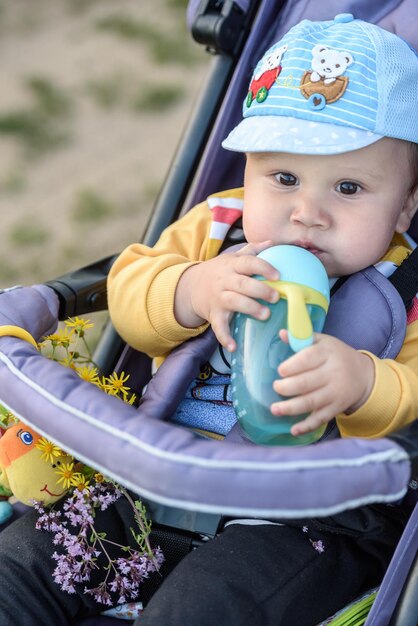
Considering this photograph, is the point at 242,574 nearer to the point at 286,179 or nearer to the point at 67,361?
the point at 67,361

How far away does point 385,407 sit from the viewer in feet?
3.79

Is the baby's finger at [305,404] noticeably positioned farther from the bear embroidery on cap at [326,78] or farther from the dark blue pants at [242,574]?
the bear embroidery on cap at [326,78]

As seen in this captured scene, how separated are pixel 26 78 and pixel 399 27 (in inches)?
83.9

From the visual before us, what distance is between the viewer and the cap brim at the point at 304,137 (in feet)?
4.12

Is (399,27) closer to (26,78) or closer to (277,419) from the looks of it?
(277,419)

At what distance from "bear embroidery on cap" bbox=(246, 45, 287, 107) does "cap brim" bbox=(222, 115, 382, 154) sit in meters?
0.05

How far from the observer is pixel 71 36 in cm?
355

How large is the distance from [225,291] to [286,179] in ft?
0.78

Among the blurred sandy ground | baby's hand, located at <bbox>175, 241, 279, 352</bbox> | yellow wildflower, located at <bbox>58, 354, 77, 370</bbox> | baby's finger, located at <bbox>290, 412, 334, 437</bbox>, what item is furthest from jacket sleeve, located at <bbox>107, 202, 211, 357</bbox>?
the blurred sandy ground

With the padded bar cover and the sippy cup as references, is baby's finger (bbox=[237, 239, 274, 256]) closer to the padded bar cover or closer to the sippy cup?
the sippy cup

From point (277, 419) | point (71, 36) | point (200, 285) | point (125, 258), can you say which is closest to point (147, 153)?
point (71, 36)

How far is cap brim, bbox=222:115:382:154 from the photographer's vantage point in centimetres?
126

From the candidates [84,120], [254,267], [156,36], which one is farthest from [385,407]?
[156,36]

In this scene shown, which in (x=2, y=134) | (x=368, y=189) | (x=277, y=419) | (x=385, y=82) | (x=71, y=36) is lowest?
(x=2, y=134)
